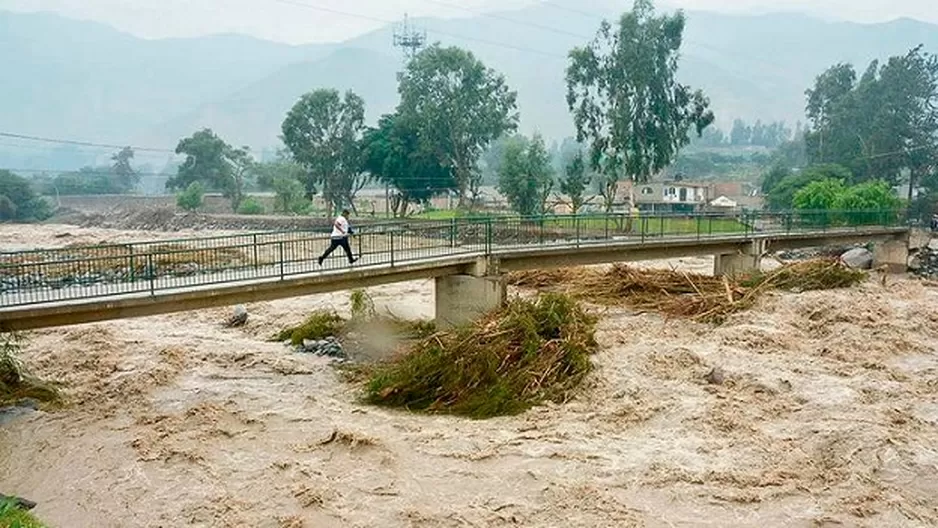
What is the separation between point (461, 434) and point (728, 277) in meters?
20.2

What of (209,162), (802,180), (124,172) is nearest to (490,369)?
(802,180)

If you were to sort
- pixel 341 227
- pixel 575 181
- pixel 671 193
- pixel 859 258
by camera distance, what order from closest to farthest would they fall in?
pixel 341 227 < pixel 859 258 < pixel 575 181 < pixel 671 193

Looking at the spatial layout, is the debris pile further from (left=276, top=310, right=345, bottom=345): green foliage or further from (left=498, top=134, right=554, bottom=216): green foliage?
(left=498, top=134, right=554, bottom=216): green foliage

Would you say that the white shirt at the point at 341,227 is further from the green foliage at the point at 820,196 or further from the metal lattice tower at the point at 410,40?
the metal lattice tower at the point at 410,40

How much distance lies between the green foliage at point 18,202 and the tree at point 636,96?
234 ft

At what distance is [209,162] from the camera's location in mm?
97438

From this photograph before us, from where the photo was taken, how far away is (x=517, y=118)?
6575 centimetres

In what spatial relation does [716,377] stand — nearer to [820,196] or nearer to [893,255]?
[893,255]

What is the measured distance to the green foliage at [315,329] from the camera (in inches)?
933

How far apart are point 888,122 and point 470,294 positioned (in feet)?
183

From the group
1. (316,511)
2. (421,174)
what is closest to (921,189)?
(421,174)

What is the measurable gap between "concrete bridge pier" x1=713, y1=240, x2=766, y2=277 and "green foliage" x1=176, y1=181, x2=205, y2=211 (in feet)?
228

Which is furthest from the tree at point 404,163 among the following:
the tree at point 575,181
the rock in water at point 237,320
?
the rock in water at point 237,320

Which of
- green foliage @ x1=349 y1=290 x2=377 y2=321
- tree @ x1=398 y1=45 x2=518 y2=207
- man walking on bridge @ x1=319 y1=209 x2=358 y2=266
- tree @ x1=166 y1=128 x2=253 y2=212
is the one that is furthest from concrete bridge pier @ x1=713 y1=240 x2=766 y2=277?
tree @ x1=166 y1=128 x2=253 y2=212
